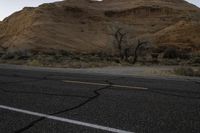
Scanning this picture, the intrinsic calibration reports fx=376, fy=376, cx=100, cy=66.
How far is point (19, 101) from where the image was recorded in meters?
8.42

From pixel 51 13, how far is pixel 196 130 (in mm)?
69992

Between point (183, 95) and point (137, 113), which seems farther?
point (183, 95)

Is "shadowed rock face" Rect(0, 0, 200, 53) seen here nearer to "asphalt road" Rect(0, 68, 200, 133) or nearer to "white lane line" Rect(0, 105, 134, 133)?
"asphalt road" Rect(0, 68, 200, 133)

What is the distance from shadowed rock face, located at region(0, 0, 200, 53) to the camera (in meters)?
61.8

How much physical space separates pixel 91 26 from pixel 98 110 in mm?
68222

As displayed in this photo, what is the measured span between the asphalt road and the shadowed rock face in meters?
47.0

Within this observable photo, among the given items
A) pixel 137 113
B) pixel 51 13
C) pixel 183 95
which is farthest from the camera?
→ pixel 51 13

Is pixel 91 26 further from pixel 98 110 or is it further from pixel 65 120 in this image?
pixel 65 120

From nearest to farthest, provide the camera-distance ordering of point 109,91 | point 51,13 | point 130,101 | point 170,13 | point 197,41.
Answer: point 130,101 < point 109,91 < point 197,41 < point 51,13 < point 170,13

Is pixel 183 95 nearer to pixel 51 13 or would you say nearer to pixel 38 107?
pixel 38 107

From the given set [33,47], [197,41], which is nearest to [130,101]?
[33,47]

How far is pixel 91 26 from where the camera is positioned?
7488cm

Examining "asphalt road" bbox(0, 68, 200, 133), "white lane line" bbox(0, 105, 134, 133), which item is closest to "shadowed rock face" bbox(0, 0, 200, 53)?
"asphalt road" bbox(0, 68, 200, 133)

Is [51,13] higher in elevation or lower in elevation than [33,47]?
higher
